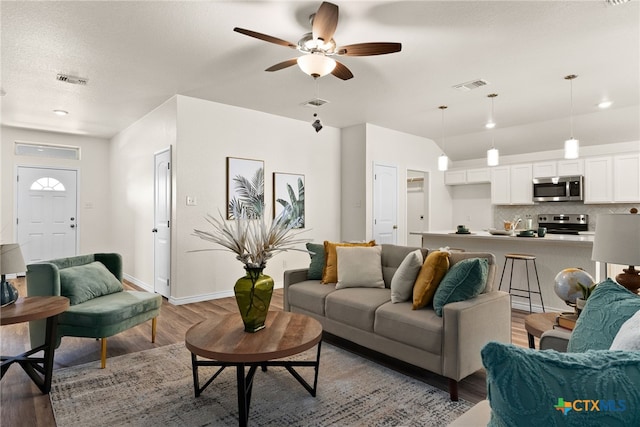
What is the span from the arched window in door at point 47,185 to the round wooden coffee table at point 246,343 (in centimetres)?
624

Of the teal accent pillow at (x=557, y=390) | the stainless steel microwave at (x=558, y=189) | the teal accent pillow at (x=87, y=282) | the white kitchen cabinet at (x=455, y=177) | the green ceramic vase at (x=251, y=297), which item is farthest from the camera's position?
the white kitchen cabinet at (x=455, y=177)

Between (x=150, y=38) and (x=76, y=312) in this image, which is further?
(x=150, y=38)

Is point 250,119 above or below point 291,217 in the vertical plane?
above

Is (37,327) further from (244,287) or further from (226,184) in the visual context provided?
(226,184)

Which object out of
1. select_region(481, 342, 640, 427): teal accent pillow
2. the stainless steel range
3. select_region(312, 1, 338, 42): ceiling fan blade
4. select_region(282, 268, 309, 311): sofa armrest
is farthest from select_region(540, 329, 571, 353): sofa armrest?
the stainless steel range

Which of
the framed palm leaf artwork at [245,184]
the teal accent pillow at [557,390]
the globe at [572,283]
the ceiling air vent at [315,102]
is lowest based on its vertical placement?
the globe at [572,283]

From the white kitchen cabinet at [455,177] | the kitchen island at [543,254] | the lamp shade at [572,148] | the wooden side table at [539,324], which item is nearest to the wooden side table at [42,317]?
the wooden side table at [539,324]

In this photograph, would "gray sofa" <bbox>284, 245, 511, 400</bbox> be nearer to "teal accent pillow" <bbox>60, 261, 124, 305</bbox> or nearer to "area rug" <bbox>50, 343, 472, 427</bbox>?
"area rug" <bbox>50, 343, 472, 427</bbox>

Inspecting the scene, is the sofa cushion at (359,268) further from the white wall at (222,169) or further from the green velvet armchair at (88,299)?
the white wall at (222,169)

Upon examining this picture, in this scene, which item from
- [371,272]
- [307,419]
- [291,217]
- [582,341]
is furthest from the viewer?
[291,217]

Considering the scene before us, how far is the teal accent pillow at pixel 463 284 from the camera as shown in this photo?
239 centimetres

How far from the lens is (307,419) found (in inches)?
81.0

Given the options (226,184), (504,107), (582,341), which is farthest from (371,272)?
(504,107)

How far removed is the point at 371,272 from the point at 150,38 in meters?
2.82
